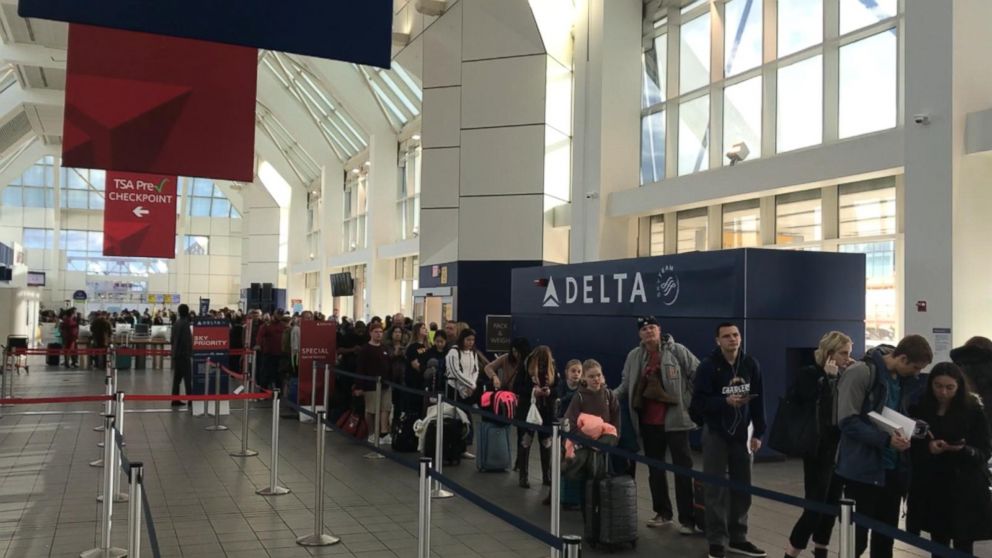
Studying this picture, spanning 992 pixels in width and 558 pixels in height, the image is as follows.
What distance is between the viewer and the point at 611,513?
241 inches

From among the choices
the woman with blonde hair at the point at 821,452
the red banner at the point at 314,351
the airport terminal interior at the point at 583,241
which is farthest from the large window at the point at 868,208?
the red banner at the point at 314,351

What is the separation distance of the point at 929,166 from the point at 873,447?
6.64 meters

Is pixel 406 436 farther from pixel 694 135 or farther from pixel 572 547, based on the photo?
pixel 694 135

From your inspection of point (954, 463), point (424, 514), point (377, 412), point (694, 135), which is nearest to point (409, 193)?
point (694, 135)

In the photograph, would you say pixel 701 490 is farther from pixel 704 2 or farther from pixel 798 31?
pixel 704 2

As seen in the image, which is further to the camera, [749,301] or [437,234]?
[437,234]

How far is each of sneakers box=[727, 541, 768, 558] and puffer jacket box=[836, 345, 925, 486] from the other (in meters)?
1.19

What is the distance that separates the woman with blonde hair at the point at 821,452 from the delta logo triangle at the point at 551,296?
798cm

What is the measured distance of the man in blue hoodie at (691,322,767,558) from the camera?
19.0ft

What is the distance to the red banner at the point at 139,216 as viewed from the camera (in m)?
15.3

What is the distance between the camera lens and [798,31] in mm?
14273

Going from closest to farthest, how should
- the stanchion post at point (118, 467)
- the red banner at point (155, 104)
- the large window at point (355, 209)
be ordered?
the stanchion post at point (118, 467) → the red banner at point (155, 104) → the large window at point (355, 209)

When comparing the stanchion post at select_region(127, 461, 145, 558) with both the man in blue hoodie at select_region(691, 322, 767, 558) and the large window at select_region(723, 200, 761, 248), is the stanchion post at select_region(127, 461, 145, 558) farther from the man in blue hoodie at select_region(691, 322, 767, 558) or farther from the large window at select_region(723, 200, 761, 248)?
the large window at select_region(723, 200, 761, 248)

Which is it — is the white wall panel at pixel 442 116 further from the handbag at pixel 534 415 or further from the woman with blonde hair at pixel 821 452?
the woman with blonde hair at pixel 821 452
